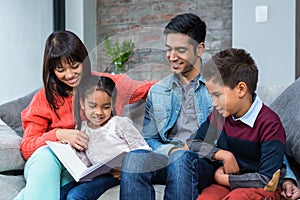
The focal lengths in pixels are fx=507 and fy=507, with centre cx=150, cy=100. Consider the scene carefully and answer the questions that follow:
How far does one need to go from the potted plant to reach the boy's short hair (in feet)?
0.81

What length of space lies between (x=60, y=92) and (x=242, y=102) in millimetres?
678

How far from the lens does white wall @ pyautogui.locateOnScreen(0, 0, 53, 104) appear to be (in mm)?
3664

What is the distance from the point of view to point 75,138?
1.68 metres

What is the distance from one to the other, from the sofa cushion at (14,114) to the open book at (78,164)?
0.44 m

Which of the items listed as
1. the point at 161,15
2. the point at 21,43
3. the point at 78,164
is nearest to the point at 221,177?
the point at 78,164

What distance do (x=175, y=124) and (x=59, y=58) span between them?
1.65ft

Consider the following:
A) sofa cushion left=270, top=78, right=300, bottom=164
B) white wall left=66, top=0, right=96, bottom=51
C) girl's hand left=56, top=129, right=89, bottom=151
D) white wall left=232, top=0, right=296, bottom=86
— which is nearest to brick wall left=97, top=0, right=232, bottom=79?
white wall left=66, top=0, right=96, bottom=51

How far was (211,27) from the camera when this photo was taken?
12.1ft

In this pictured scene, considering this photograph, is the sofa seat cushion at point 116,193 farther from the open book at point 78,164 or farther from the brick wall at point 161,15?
the brick wall at point 161,15

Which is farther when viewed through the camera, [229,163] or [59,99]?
[59,99]

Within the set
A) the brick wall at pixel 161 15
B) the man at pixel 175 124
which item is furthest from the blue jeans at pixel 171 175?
the brick wall at pixel 161 15

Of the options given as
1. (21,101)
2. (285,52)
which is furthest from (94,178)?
(285,52)

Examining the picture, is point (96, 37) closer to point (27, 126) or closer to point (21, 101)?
point (21, 101)

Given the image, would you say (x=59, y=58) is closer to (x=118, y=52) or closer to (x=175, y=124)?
(x=118, y=52)
